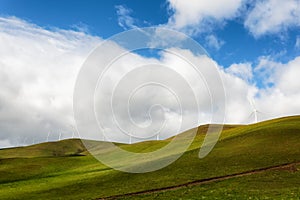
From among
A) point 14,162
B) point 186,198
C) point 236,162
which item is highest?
point 14,162

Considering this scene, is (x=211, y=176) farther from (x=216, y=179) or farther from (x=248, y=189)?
(x=248, y=189)

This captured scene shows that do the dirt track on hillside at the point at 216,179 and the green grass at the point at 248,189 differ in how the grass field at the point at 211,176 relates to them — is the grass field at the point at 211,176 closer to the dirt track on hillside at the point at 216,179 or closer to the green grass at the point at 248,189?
the green grass at the point at 248,189

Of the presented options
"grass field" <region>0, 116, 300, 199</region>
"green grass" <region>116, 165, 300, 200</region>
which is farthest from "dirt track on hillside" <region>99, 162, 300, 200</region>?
"green grass" <region>116, 165, 300, 200</region>

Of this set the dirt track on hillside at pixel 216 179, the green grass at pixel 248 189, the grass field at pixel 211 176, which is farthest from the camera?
the dirt track on hillside at pixel 216 179

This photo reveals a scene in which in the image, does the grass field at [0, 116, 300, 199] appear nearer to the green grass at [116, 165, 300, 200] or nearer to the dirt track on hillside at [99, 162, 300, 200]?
the green grass at [116, 165, 300, 200]

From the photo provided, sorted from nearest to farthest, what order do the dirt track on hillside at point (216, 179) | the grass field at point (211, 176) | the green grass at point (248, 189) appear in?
the green grass at point (248, 189) → the grass field at point (211, 176) → the dirt track on hillside at point (216, 179)

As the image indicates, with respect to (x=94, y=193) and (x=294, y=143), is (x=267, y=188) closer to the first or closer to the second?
(x=94, y=193)

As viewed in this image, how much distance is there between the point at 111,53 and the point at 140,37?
282 cm

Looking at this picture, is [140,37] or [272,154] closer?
[140,37]

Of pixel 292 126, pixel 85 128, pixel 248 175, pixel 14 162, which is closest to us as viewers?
pixel 85 128

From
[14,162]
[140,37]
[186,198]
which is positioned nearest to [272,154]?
[186,198]

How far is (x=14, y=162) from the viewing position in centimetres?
9569

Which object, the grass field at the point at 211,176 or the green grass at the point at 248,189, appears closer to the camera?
the green grass at the point at 248,189

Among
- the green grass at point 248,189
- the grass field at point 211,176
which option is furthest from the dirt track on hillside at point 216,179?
the green grass at point 248,189
